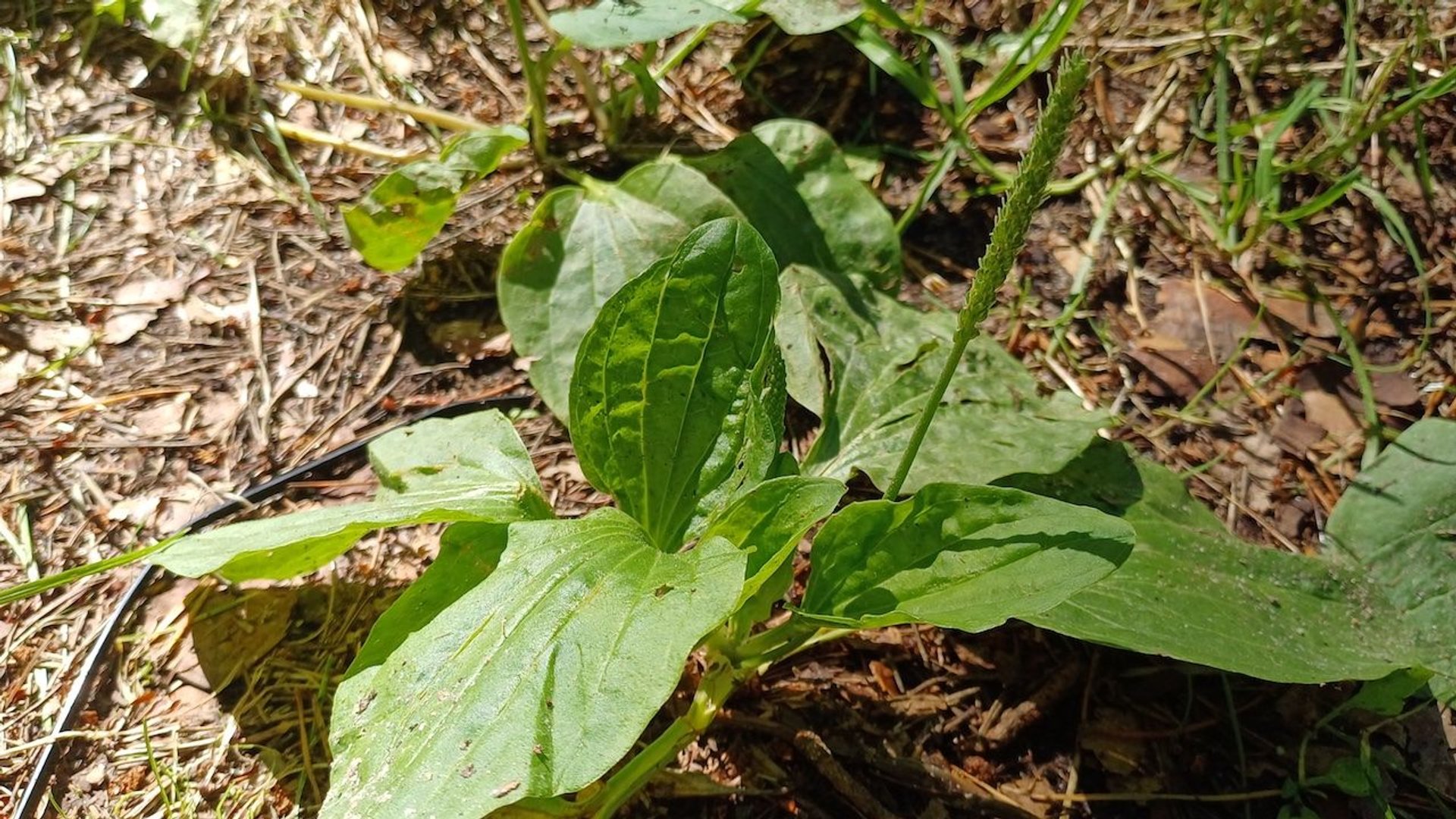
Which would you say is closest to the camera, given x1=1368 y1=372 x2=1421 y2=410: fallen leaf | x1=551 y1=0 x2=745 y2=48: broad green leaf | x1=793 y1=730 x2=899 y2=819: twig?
x1=793 y1=730 x2=899 y2=819: twig

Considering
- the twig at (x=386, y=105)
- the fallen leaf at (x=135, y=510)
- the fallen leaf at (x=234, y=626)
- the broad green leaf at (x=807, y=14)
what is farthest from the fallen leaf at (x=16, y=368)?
the broad green leaf at (x=807, y=14)

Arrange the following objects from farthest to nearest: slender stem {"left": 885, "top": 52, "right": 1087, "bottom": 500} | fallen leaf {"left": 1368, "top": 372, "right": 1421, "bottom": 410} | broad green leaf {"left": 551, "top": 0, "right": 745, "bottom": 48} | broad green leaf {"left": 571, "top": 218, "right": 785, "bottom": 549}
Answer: fallen leaf {"left": 1368, "top": 372, "right": 1421, "bottom": 410}
broad green leaf {"left": 551, "top": 0, "right": 745, "bottom": 48}
broad green leaf {"left": 571, "top": 218, "right": 785, "bottom": 549}
slender stem {"left": 885, "top": 52, "right": 1087, "bottom": 500}

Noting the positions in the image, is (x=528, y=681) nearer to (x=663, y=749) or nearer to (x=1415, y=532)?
(x=663, y=749)

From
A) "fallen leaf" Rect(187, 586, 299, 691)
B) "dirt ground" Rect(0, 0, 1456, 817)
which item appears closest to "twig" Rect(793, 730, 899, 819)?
"dirt ground" Rect(0, 0, 1456, 817)

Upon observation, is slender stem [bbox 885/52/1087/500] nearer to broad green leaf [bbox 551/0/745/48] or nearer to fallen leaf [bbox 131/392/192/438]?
broad green leaf [bbox 551/0/745/48]

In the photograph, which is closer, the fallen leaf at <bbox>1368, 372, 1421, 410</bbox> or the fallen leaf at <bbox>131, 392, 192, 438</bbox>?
the fallen leaf at <bbox>131, 392, 192, 438</bbox>

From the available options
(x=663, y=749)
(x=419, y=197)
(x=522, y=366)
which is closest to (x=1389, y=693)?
(x=663, y=749)

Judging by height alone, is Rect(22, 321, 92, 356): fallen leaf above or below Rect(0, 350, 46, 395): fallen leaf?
above
